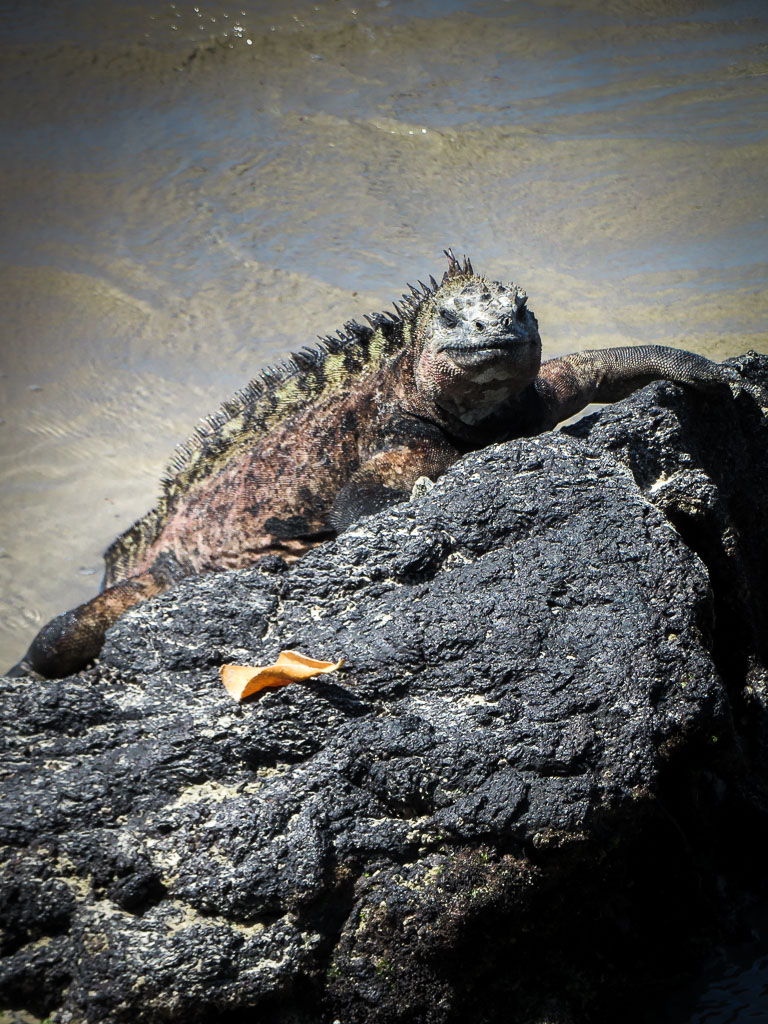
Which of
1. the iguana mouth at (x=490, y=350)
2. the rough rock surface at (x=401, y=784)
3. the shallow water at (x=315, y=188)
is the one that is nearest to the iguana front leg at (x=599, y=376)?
the iguana mouth at (x=490, y=350)

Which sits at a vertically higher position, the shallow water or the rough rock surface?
the shallow water

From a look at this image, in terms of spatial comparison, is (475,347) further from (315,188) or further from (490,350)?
(315,188)

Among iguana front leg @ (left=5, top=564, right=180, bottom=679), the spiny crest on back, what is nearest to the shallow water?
the spiny crest on back

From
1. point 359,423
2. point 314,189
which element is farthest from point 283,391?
point 314,189

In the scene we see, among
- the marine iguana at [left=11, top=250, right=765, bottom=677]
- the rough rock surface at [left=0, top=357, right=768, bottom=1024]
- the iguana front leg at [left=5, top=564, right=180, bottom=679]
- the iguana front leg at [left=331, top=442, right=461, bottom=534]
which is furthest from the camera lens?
the iguana front leg at [left=5, top=564, right=180, bottom=679]

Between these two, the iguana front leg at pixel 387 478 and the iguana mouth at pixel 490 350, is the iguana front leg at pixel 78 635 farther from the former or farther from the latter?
the iguana mouth at pixel 490 350

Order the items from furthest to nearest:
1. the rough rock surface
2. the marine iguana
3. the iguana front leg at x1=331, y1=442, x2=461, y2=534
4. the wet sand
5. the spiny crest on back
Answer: the wet sand
the spiny crest on back
the iguana front leg at x1=331, y1=442, x2=461, y2=534
the marine iguana
the rough rock surface

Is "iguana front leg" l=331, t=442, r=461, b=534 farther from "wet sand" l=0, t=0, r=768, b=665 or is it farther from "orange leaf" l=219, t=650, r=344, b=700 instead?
"wet sand" l=0, t=0, r=768, b=665

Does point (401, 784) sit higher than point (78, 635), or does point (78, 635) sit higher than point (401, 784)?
point (78, 635)
